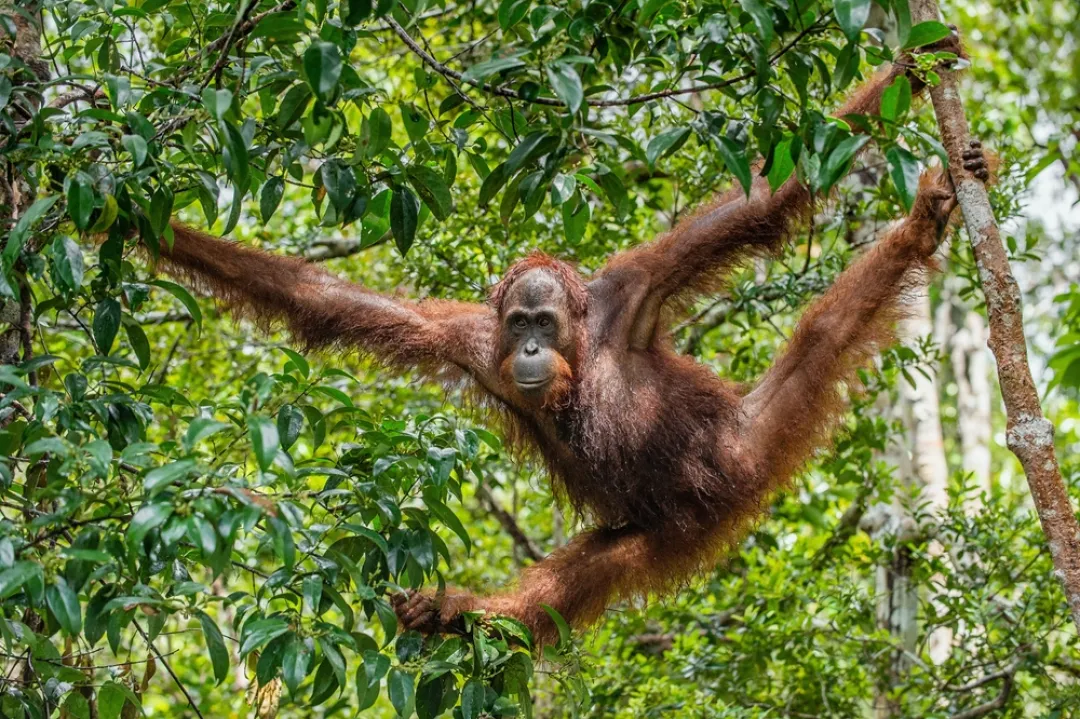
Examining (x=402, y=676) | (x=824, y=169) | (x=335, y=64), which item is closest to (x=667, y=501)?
(x=402, y=676)

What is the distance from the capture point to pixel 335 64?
8.89ft

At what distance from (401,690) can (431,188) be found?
1.52m

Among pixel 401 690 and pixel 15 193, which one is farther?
pixel 15 193

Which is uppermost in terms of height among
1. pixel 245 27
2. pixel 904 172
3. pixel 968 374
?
pixel 968 374

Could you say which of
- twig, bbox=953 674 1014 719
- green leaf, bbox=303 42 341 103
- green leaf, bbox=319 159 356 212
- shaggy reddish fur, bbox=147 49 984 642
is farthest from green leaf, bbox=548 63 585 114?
twig, bbox=953 674 1014 719

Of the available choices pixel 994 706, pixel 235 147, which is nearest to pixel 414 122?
pixel 235 147

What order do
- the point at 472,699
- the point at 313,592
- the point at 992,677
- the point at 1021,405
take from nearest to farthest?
the point at 313,592
the point at 472,699
the point at 1021,405
the point at 992,677

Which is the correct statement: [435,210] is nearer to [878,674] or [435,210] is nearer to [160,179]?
[160,179]

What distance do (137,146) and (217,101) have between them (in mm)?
380

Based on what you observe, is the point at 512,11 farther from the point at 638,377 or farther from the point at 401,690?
the point at 638,377

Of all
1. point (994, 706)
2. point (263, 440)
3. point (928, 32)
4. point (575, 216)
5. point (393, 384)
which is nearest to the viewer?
point (263, 440)

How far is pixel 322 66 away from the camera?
8.85 ft

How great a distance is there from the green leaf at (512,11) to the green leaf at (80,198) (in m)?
1.23

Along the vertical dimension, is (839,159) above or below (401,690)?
above
